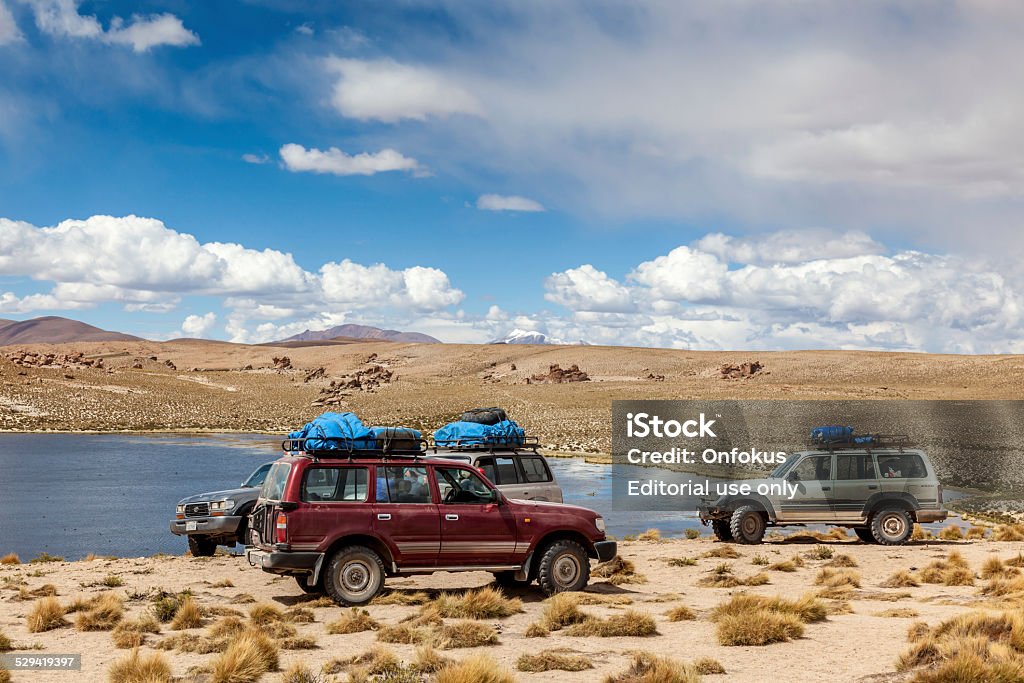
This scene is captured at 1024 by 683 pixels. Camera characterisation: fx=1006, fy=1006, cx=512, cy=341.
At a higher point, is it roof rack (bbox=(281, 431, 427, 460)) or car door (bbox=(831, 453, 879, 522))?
roof rack (bbox=(281, 431, 427, 460))

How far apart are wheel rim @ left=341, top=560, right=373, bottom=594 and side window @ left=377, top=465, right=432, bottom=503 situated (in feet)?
2.99

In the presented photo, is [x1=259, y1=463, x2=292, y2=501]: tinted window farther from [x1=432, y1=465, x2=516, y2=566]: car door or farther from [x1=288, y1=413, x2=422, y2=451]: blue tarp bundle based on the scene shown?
[x1=432, y1=465, x2=516, y2=566]: car door

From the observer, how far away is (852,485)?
21453 millimetres

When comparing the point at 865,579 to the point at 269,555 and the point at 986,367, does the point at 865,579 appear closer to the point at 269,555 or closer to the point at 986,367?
the point at 269,555

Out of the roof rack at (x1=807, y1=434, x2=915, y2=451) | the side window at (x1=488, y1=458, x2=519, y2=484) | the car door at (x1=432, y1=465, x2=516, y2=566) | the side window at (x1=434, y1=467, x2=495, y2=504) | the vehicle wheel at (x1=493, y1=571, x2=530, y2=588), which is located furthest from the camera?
the roof rack at (x1=807, y1=434, x2=915, y2=451)

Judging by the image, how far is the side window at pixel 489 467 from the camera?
17625 millimetres

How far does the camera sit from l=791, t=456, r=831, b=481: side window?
70.4 ft

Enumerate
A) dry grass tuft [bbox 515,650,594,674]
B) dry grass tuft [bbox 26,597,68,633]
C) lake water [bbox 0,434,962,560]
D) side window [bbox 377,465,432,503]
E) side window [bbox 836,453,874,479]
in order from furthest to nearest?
Answer: lake water [bbox 0,434,962,560] < side window [bbox 836,453,874,479] < side window [bbox 377,465,432,503] < dry grass tuft [bbox 26,597,68,633] < dry grass tuft [bbox 515,650,594,674]

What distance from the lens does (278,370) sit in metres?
189

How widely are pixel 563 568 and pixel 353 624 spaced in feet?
12.3

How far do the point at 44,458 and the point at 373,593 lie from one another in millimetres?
38998

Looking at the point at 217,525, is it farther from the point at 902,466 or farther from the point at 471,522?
the point at 902,466

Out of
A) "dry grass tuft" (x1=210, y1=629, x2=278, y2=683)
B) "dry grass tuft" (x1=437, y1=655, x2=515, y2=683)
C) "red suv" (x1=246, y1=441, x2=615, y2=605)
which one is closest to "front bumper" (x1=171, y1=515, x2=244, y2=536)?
"red suv" (x1=246, y1=441, x2=615, y2=605)

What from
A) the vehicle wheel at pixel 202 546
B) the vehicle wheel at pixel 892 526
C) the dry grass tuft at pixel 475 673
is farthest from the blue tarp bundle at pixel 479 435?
the dry grass tuft at pixel 475 673
